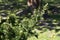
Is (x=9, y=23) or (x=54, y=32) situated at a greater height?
(x=9, y=23)

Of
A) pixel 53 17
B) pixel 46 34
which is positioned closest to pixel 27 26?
pixel 46 34

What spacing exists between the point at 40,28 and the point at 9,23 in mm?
6541

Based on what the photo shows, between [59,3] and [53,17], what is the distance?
12.3 feet

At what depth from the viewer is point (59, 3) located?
15227 mm

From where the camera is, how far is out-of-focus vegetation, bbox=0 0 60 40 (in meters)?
3.20

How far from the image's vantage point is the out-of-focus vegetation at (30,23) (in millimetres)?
3201

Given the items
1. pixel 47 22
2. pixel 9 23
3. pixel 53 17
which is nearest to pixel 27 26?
pixel 9 23

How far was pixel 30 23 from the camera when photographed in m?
3.31

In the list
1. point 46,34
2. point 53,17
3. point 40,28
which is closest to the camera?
point 46,34

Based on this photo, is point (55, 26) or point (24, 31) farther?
point (55, 26)

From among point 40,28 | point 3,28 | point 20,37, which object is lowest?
point 40,28

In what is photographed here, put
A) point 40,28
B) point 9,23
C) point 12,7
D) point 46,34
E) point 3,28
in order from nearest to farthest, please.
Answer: point 3,28, point 9,23, point 46,34, point 40,28, point 12,7

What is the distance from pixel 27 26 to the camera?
3.30 meters

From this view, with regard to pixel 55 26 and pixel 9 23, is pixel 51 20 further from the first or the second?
pixel 9 23
